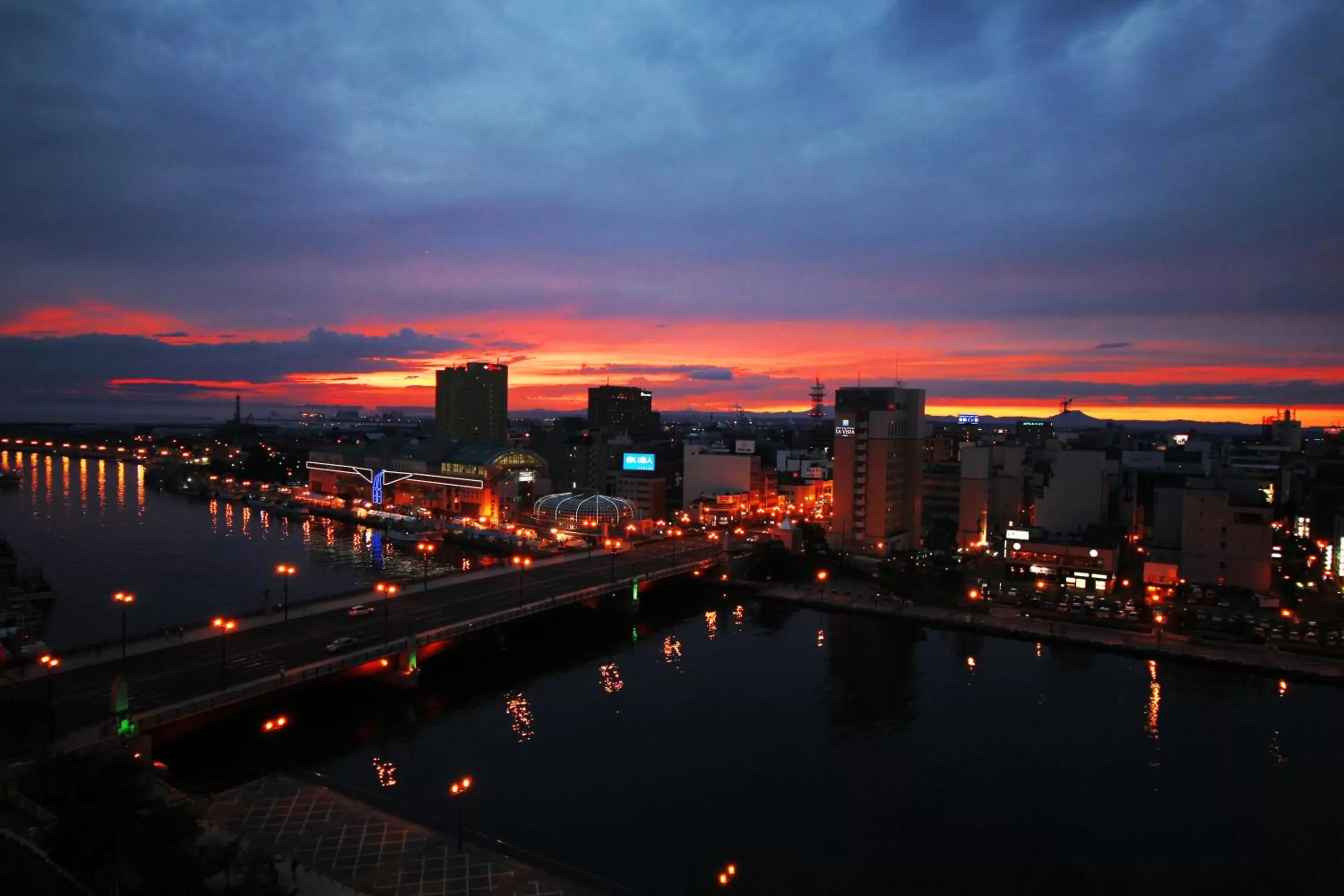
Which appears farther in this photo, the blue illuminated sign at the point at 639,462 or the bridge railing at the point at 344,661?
the blue illuminated sign at the point at 639,462

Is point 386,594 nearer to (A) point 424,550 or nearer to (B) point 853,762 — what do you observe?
(B) point 853,762

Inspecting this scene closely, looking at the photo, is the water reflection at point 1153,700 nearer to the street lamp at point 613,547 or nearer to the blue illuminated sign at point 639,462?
the street lamp at point 613,547

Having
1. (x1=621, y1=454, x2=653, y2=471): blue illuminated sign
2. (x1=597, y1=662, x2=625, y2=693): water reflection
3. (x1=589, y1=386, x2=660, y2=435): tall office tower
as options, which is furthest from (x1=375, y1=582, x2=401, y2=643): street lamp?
(x1=589, y1=386, x2=660, y2=435): tall office tower

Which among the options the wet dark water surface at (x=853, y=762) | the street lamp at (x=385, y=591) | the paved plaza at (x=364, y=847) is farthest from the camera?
the street lamp at (x=385, y=591)

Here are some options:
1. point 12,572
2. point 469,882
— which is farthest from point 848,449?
point 12,572

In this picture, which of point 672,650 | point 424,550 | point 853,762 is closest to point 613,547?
point 424,550

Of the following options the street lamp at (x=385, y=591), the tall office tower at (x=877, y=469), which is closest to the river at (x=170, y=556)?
the street lamp at (x=385, y=591)
